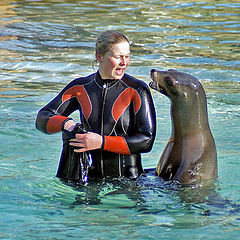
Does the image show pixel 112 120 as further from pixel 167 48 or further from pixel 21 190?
pixel 167 48

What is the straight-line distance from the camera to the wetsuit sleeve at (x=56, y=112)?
4.82 meters

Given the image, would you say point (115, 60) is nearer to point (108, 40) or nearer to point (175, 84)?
point (108, 40)

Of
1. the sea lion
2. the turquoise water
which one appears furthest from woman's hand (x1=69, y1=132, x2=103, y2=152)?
the sea lion

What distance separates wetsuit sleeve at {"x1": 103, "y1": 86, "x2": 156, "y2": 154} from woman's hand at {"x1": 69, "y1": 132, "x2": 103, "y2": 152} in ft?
0.31

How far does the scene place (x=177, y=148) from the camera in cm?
516

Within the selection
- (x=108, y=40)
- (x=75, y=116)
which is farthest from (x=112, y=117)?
(x=75, y=116)

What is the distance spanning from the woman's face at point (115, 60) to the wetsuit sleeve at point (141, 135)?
9.9 inches

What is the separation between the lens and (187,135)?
203 inches

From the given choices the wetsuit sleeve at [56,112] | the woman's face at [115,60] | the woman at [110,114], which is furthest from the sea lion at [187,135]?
the wetsuit sleeve at [56,112]

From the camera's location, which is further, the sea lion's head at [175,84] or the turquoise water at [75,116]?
the sea lion's head at [175,84]

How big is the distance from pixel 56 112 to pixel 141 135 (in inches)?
29.2

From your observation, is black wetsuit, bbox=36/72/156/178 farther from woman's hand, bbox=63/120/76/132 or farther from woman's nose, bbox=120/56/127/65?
woman's nose, bbox=120/56/127/65

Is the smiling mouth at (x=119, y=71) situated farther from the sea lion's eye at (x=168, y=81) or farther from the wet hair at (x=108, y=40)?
the sea lion's eye at (x=168, y=81)

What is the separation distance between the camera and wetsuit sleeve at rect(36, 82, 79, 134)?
15.8 ft
